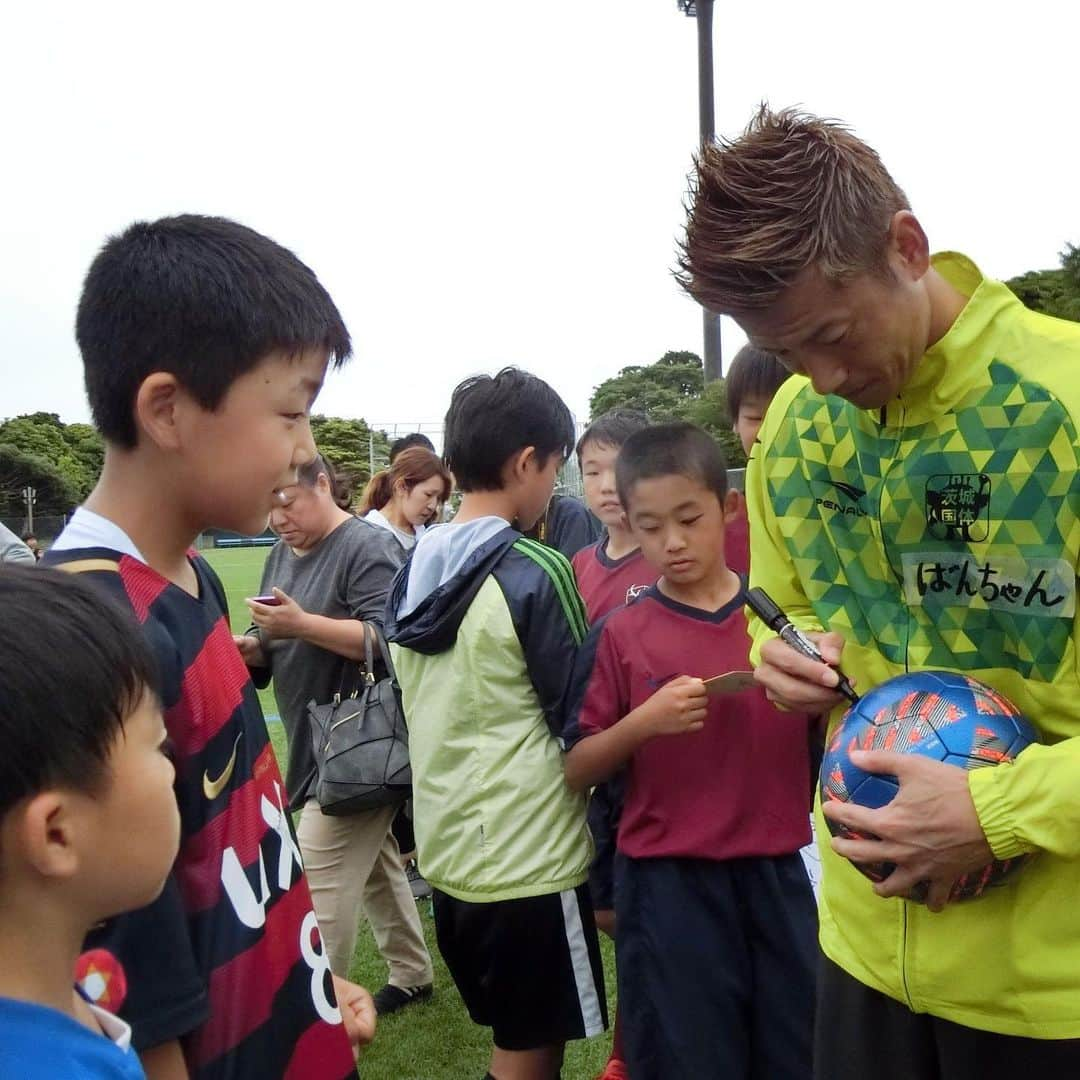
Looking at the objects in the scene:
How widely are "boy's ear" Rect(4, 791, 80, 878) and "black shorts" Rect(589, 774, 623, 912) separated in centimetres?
244

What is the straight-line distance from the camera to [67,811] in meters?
1.16

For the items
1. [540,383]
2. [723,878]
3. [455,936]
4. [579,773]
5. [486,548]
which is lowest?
[455,936]

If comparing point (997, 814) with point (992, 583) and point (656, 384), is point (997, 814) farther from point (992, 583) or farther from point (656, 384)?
point (656, 384)

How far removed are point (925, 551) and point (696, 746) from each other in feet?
3.85

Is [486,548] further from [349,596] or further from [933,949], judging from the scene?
[933,949]

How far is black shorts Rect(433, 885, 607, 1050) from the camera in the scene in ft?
9.86

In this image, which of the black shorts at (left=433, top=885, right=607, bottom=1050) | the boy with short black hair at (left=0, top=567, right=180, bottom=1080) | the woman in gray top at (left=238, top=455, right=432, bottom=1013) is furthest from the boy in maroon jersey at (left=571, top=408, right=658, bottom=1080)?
the boy with short black hair at (left=0, top=567, right=180, bottom=1080)

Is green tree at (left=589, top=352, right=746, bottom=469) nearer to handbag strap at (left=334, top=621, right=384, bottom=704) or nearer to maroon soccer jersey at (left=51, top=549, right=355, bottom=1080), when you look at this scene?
handbag strap at (left=334, top=621, right=384, bottom=704)

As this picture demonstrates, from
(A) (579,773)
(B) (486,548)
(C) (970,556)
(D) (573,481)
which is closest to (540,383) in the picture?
(B) (486,548)

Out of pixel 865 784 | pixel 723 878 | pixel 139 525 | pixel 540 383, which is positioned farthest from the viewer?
pixel 540 383

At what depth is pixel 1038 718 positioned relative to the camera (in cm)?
178

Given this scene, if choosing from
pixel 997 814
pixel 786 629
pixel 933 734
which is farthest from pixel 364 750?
pixel 997 814

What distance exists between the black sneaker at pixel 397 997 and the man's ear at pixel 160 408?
3491mm

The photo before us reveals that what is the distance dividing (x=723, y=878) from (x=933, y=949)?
96 cm
